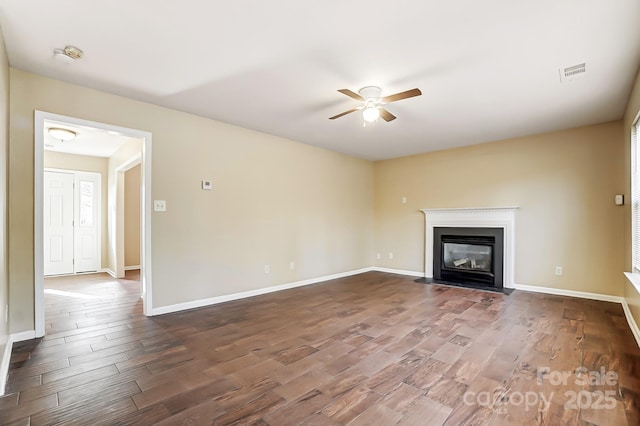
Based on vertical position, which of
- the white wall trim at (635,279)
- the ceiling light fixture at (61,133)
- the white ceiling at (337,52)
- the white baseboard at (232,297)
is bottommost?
the white baseboard at (232,297)

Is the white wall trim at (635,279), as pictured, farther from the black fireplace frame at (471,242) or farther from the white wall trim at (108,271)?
the white wall trim at (108,271)

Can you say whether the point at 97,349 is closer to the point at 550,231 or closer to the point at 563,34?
the point at 563,34

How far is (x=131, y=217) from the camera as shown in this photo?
7184 mm

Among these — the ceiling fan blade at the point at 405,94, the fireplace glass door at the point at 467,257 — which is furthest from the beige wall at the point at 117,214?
the fireplace glass door at the point at 467,257

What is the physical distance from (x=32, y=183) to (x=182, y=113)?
5.67 feet

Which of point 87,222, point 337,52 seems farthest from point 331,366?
point 87,222

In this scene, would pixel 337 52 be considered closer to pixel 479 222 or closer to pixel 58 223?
pixel 479 222

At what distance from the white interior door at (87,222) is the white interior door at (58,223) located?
4.0 inches

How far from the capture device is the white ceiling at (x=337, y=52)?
2.06 meters

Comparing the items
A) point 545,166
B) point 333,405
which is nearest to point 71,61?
point 333,405

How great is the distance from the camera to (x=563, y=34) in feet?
7.48

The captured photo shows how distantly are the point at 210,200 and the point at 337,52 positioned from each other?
2608mm

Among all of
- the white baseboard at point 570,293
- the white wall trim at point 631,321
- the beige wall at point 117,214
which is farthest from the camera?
the beige wall at point 117,214

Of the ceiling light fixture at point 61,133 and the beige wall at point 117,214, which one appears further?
the beige wall at point 117,214
